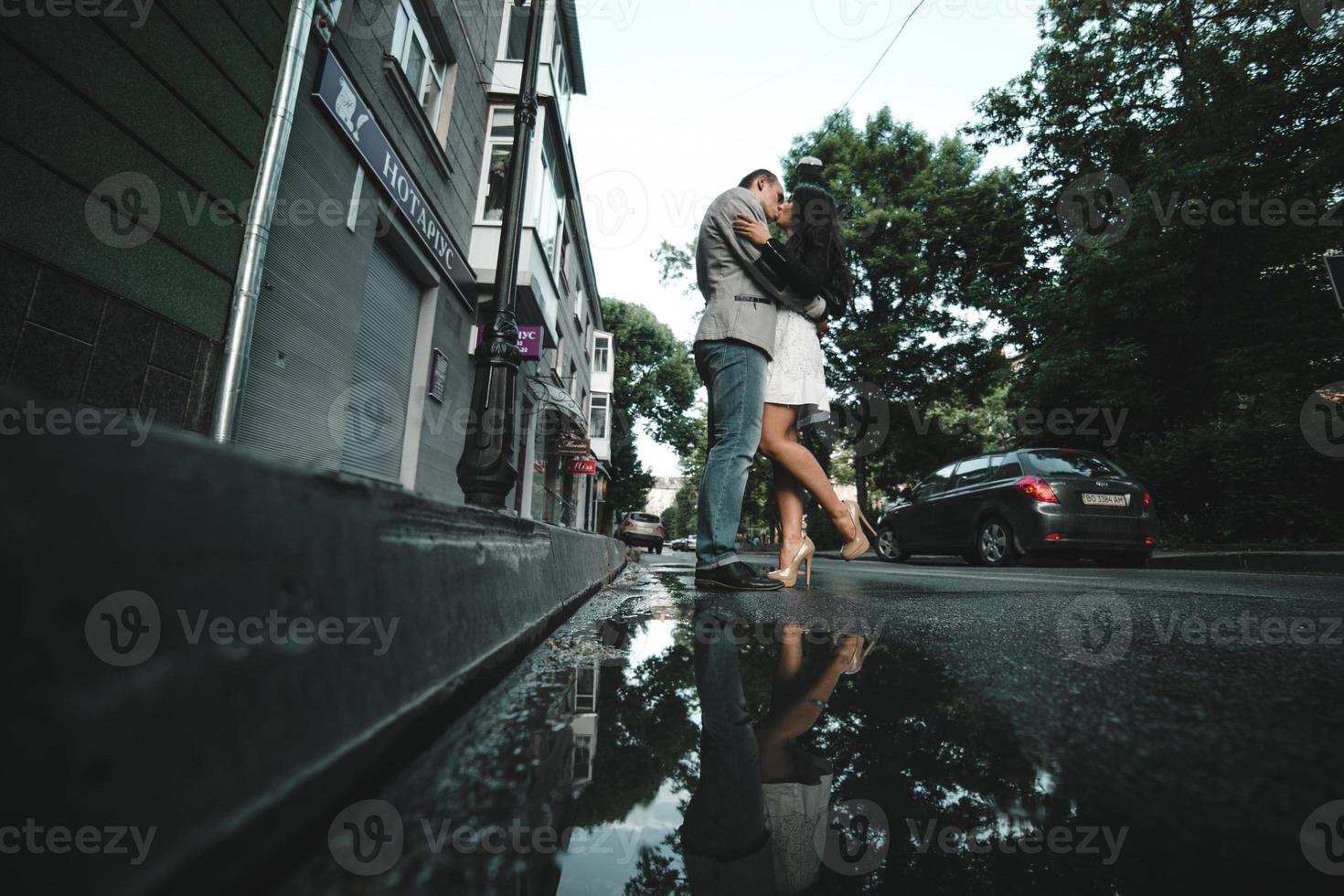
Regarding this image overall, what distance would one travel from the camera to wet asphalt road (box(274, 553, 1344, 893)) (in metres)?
0.51

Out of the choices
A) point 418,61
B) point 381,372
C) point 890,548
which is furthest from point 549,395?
point 890,548

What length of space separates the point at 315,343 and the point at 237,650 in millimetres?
5317

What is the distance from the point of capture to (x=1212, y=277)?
37.9 feet

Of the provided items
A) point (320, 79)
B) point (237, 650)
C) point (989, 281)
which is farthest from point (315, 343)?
point (989, 281)

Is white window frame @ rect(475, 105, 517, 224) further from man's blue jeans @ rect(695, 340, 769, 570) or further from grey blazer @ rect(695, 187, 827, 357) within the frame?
man's blue jeans @ rect(695, 340, 769, 570)

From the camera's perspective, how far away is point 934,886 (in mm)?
500

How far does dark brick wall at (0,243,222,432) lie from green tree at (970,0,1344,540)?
1301 cm

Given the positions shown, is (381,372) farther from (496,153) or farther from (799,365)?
(799,365)

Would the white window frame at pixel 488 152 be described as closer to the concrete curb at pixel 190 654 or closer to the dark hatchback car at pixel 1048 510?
the dark hatchback car at pixel 1048 510

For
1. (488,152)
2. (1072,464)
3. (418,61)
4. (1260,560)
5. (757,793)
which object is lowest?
(757,793)

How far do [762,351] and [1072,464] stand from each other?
19.8 ft

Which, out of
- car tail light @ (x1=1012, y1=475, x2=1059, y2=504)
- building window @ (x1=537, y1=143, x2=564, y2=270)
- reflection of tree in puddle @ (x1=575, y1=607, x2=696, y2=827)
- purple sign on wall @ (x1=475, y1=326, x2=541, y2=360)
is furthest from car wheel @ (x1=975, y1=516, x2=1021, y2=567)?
building window @ (x1=537, y1=143, x2=564, y2=270)

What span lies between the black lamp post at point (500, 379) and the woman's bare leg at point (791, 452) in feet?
4.52

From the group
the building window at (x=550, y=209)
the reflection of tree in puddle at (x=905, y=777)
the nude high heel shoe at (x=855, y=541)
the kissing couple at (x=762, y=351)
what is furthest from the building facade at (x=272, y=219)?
the nude high heel shoe at (x=855, y=541)
